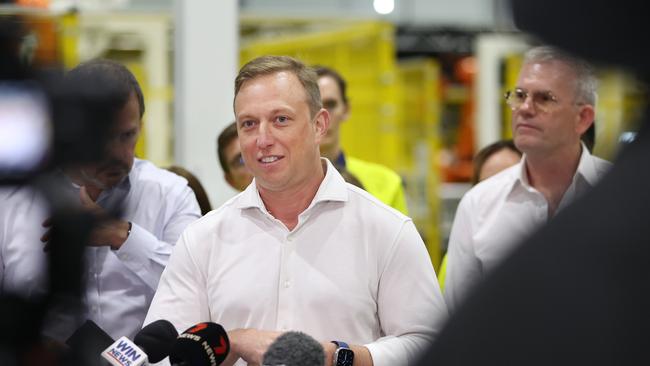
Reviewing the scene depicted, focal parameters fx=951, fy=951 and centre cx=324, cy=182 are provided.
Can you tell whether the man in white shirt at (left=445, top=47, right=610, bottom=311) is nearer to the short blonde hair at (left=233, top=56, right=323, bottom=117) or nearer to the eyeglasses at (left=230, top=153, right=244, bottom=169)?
the short blonde hair at (left=233, top=56, right=323, bottom=117)

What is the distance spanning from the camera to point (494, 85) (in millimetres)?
9461

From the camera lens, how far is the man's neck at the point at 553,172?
3365 mm

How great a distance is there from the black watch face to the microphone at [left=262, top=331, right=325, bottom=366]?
28.3 inches

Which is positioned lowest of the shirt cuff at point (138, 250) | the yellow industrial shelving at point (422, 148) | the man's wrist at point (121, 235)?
the yellow industrial shelving at point (422, 148)

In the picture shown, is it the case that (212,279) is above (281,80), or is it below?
below

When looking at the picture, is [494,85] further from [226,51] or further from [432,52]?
[432,52]

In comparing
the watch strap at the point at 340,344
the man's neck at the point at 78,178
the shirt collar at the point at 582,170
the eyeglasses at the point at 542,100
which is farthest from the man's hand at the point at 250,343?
the eyeglasses at the point at 542,100

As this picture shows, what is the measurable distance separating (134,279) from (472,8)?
1242cm

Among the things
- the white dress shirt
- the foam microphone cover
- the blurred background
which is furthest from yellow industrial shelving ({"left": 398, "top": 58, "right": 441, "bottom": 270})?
the foam microphone cover

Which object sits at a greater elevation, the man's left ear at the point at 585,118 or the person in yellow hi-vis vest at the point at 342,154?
the man's left ear at the point at 585,118

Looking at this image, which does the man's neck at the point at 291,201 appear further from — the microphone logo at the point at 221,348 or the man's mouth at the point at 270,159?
the microphone logo at the point at 221,348

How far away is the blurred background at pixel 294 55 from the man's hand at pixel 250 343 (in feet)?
2.96

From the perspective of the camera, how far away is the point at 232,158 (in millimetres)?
4055

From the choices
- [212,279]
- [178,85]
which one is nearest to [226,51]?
[178,85]
